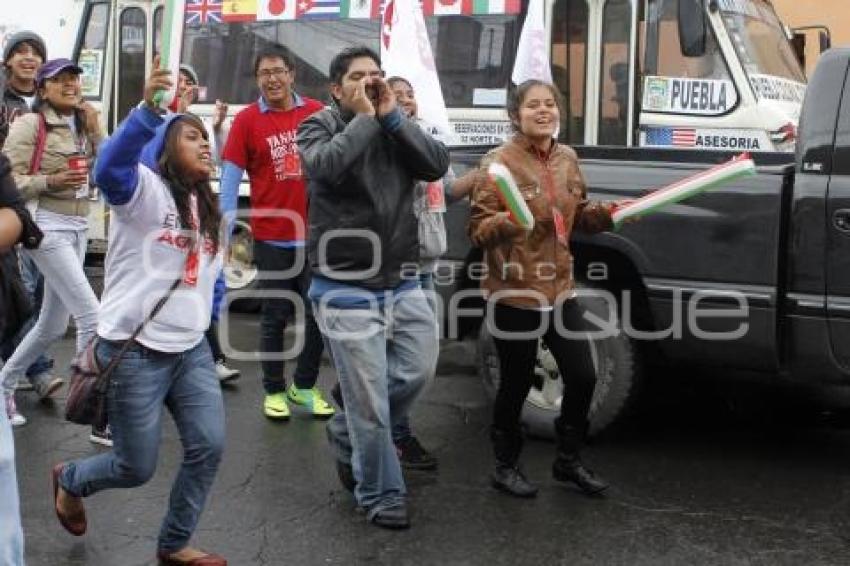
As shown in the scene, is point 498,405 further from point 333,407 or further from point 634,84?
point 634,84

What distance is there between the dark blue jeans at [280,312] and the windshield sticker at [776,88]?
13.9 ft

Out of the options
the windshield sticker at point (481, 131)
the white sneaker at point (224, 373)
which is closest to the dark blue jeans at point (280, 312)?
the white sneaker at point (224, 373)

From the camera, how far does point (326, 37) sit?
30.0 feet

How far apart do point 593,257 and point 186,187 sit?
2098 millimetres

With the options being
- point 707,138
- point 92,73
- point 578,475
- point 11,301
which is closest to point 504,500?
point 578,475

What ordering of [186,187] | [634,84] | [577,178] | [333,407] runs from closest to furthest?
[186,187], [577,178], [333,407], [634,84]

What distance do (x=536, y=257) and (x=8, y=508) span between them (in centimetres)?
207

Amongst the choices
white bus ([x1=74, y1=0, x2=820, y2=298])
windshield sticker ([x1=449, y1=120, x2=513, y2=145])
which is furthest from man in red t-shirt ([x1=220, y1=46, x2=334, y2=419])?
windshield sticker ([x1=449, y1=120, x2=513, y2=145])

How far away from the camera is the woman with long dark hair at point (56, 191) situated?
198 inches

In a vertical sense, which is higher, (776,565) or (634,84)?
(634,84)

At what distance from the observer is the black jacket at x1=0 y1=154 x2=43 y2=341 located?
294 centimetres

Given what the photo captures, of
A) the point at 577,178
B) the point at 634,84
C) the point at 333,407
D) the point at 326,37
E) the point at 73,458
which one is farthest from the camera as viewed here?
the point at 326,37

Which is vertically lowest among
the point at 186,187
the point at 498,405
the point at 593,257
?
the point at 498,405

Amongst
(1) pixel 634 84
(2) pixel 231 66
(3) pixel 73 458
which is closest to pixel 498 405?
(3) pixel 73 458
